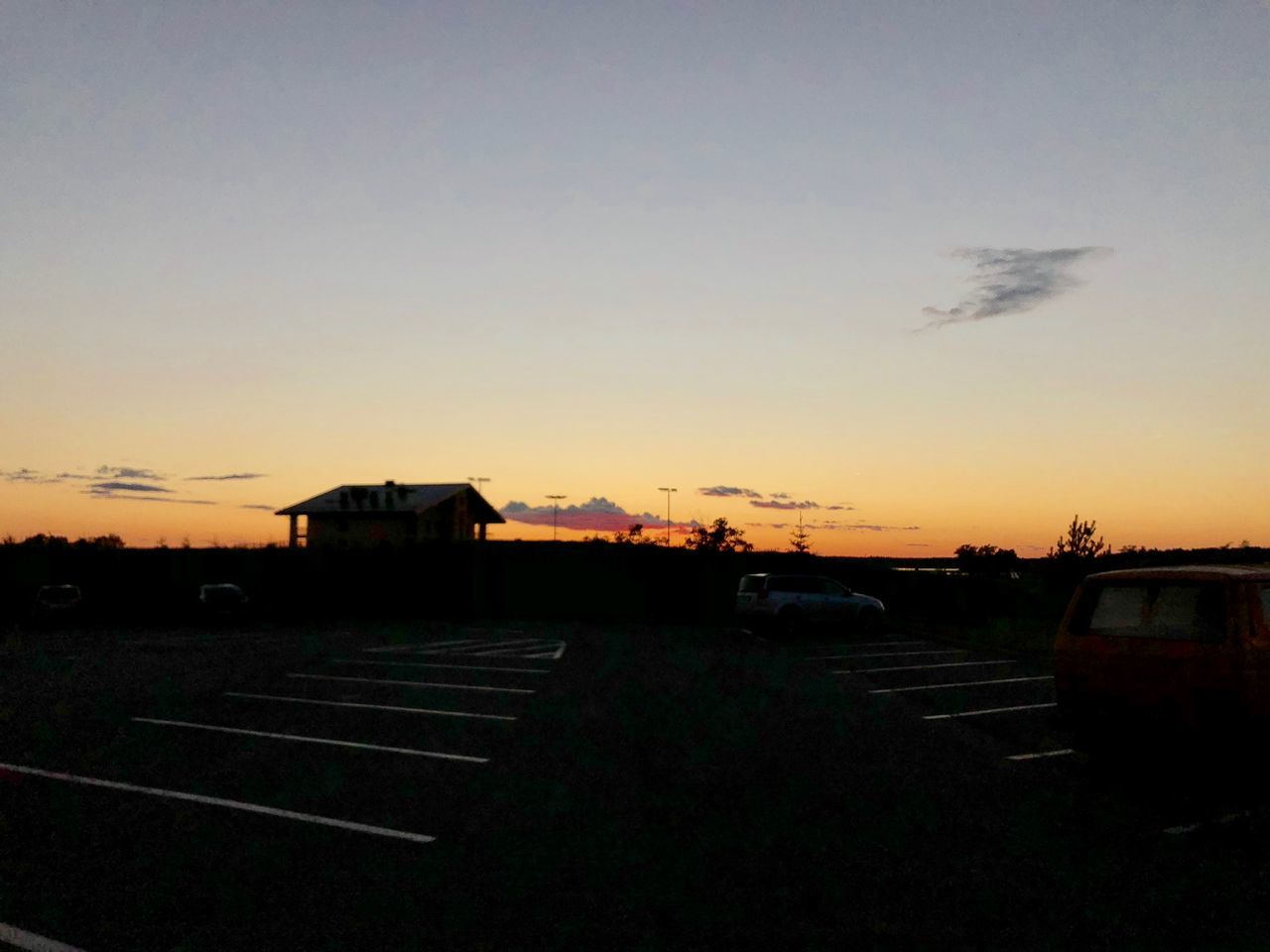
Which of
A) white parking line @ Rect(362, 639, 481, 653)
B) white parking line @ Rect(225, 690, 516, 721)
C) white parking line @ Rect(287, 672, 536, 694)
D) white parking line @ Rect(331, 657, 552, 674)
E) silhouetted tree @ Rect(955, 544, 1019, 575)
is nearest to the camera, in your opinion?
white parking line @ Rect(225, 690, 516, 721)

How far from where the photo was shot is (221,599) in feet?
108

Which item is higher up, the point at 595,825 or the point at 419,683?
the point at 595,825

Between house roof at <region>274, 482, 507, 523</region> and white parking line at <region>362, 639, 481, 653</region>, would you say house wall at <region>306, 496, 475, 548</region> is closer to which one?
house roof at <region>274, 482, 507, 523</region>

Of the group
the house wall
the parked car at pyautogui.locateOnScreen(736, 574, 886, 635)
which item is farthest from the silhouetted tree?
the house wall

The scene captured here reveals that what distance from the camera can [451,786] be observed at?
7691 millimetres

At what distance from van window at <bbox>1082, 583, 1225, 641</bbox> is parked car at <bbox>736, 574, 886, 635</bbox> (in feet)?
62.4

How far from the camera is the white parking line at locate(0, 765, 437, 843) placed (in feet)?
20.6

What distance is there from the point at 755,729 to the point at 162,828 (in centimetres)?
599

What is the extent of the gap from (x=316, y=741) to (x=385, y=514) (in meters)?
52.6

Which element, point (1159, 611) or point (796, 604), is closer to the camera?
point (1159, 611)

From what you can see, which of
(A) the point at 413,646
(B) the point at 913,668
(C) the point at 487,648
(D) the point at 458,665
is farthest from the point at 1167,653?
(A) the point at 413,646

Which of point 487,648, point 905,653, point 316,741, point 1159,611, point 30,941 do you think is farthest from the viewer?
point 487,648

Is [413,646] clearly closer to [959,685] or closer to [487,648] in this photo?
[487,648]

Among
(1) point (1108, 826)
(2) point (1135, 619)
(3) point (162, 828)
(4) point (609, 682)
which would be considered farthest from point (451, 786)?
(4) point (609, 682)
